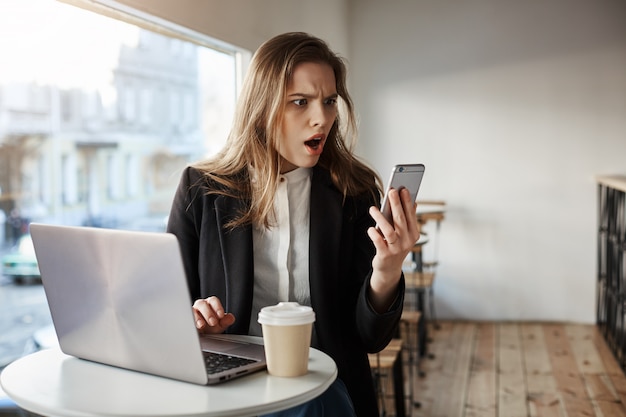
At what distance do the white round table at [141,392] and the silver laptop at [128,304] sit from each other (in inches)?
0.9

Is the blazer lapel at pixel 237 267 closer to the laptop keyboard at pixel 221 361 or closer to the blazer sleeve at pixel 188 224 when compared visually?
the blazer sleeve at pixel 188 224

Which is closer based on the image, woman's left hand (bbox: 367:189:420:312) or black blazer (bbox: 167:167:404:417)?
woman's left hand (bbox: 367:189:420:312)

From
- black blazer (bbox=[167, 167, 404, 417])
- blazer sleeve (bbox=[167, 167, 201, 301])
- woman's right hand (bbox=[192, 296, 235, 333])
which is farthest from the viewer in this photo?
blazer sleeve (bbox=[167, 167, 201, 301])

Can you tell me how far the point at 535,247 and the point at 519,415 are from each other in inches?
82.8

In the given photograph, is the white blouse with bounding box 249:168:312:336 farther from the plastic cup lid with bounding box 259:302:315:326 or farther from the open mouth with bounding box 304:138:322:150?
the plastic cup lid with bounding box 259:302:315:326

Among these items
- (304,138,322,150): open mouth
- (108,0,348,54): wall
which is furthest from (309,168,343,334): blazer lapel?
(108,0,348,54): wall

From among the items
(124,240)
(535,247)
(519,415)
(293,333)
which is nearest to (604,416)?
(519,415)

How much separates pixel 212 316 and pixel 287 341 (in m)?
0.28

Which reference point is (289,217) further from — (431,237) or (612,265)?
(431,237)

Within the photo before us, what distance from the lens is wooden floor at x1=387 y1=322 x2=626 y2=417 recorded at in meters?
3.47

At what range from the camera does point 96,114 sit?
3.06 metres

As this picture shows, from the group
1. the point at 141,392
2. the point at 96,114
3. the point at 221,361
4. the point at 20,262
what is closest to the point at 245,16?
the point at 96,114

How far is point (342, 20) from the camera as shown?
17.1 feet

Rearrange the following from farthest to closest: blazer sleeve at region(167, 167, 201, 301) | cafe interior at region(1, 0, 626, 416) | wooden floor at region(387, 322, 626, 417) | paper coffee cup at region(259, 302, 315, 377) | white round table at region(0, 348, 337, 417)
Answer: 1. cafe interior at region(1, 0, 626, 416)
2. wooden floor at region(387, 322, 626, 417)
3. blazer sleeve at region(167, 167, 201, 301)
4. paper coffee cup at region(259, 302, 315, 377)
5. white round table at region(0, 348, 337, 417)
